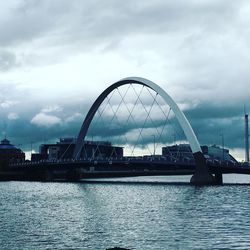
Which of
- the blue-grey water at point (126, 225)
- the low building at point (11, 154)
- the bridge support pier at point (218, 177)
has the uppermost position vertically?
the low building at point (11, 154)

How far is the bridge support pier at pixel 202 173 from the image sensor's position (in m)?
99.5

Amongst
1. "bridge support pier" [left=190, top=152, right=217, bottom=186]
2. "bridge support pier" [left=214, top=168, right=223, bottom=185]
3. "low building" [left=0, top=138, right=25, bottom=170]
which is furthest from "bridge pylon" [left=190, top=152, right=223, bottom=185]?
"low building" [left=0, top=138, right=25, bottom=170]

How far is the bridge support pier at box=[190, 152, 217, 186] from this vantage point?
9950cm

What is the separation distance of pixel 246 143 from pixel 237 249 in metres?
131

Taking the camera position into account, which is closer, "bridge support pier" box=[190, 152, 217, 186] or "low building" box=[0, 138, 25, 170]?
"bridge support pier" box=[190, 152, 217, 186]

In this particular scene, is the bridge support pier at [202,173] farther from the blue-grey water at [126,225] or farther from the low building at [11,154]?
the low building at [11,154]

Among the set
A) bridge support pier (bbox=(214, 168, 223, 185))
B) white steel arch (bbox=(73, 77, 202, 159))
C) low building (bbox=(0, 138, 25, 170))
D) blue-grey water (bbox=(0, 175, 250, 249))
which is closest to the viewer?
blue-grey water (bbox=(0, 175, 250, 249))

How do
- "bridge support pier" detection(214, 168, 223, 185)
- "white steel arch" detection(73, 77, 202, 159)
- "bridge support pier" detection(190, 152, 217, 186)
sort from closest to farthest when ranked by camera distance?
"bridge support pier" detection(190, 152, 217, 186), "white steel arch" detection(73, 77, 202, 159), "bridge support pier" detection(214, 168, 223, 185)

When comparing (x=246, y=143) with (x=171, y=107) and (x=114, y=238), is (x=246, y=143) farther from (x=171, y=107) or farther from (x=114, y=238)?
→ (x=114, y=238)

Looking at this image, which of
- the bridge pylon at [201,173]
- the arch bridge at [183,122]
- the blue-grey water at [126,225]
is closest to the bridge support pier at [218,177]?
the arch bridge at [183,122]

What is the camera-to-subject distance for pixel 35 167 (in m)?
135

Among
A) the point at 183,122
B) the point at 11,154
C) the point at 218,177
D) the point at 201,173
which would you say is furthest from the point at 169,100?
the point at 11,154

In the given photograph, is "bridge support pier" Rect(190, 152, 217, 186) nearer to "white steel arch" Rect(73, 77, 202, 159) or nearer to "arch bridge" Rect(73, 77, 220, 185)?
"arch bridge" Rect(73, 77, 220, 185)

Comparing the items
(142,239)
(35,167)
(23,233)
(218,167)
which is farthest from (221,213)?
(35,167)
